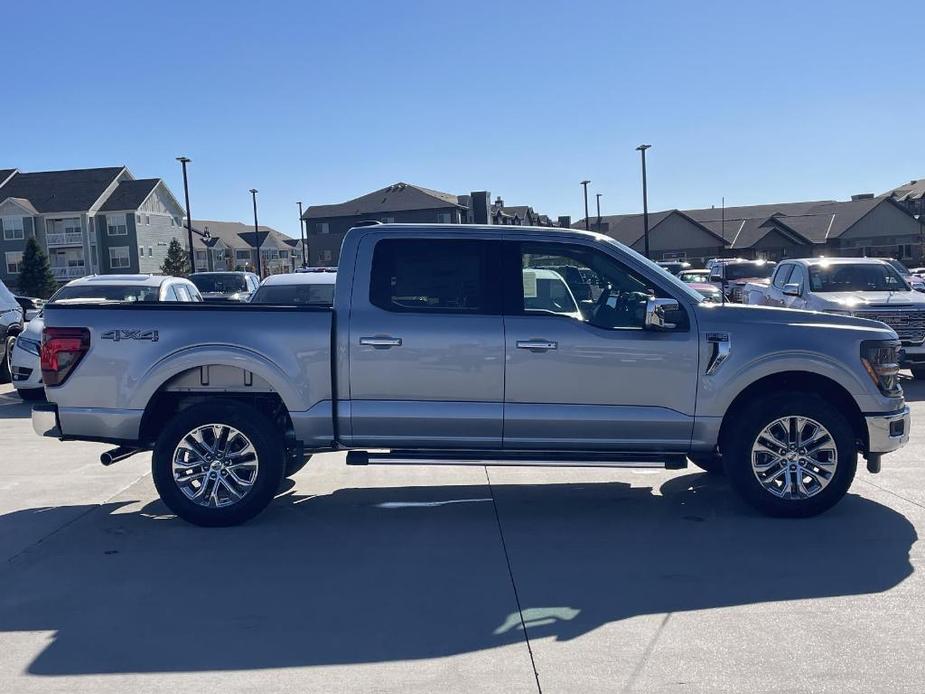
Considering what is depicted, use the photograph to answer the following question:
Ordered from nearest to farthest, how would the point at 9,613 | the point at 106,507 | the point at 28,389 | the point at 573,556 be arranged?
the point at 9,613 < the point at 573,556 < the point at 106,507 < the point at 28,389

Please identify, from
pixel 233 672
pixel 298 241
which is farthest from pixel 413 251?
pixel 298 241

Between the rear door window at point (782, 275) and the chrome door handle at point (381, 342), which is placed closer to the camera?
the chrome door handle at point (381, 342)

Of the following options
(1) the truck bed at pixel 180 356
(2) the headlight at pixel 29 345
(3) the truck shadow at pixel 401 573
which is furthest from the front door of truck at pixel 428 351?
(2) the headlight at pixel 29 345

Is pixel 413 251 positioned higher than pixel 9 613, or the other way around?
pixel 413 251

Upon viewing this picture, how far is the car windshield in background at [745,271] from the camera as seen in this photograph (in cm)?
2970

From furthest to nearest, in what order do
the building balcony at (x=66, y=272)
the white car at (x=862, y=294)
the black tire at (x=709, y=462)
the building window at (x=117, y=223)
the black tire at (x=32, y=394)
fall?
the building balcony at (x=66, y=272)
the building window at (x=117, y=223)
the white car at (x=862, y=294)
the black tire at (x=32, y=394)
the black tire at (x=709, y=462)

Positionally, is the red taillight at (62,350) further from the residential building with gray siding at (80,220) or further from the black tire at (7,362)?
the residential building with gray siding at (80,220)

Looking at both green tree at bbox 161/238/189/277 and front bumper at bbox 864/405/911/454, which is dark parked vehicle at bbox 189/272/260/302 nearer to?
front bumper at bbox 864/405/911/454

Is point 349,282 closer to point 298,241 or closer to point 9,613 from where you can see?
point 9,613

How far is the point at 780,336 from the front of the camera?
6309 millimetres

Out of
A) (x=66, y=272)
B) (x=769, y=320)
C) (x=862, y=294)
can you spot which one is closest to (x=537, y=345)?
(x=769, y=320)

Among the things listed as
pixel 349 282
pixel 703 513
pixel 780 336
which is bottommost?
pixel 703 513

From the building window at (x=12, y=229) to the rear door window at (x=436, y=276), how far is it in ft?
221

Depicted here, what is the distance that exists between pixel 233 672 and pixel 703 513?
12.5ft
